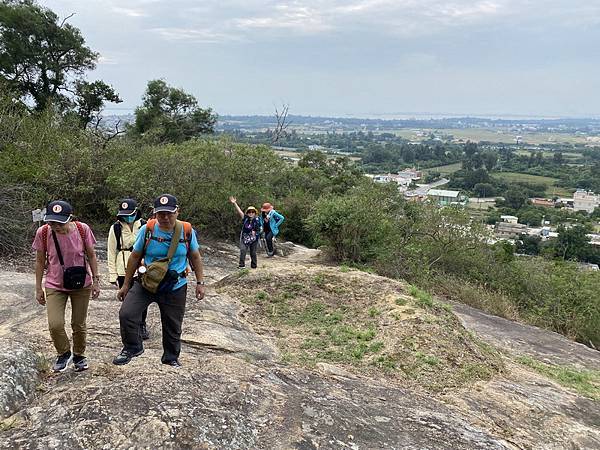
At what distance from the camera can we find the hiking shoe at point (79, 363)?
4809mm

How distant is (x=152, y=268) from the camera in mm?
4617

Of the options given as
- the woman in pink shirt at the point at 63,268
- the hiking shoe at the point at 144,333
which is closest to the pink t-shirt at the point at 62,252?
the woman in pink shirt at the point at 63,268

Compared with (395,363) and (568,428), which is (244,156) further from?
(568,428)

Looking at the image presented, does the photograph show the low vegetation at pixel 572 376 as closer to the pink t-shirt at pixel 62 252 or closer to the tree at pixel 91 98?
the pink t-shirt at pixel 62 252

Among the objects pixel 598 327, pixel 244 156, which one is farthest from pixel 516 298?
pixel 244 156

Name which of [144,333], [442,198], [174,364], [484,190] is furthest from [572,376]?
[484,190]

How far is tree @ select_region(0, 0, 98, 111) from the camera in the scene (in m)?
23.7

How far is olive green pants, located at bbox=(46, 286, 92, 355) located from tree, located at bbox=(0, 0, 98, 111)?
21486mm

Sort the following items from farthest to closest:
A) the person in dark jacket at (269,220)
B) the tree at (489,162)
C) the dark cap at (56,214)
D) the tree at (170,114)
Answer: the tree at (489,162) < the tree at (170,114) < the person in dark jacket at (269,220) < the dark cap at (56,214)

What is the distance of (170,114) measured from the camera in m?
31.3

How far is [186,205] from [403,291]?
788cm

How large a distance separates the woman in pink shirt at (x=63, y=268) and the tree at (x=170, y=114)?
24963 mm

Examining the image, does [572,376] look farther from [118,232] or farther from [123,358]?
[118,232]

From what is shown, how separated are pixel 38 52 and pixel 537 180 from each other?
239 ft
